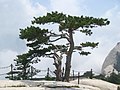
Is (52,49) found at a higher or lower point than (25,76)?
higher

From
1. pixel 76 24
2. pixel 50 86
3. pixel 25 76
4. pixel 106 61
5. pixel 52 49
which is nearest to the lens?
pixel 50 86

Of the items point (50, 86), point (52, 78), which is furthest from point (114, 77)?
point (50, 86)

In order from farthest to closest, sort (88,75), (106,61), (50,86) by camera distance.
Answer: (106,61) < (88,75) < (50,86)

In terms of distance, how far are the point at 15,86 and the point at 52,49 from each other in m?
5.55

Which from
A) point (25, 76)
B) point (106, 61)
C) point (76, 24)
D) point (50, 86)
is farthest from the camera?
point (106, 61)

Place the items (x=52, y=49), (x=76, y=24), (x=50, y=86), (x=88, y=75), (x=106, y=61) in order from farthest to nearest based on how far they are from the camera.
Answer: (x=106, y=61), (x=88, y=75), (x=52, y=49), (x=76, y=24), (x=50, y=86)

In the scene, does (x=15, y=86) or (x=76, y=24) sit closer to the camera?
(x=15, y=86)

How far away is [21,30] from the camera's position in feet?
73.2

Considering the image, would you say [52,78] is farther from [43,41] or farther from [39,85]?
[39,85]

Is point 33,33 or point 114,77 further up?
point 33,33

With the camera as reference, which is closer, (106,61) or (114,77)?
(114,77)

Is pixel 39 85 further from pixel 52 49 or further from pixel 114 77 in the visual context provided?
pixel 114 77

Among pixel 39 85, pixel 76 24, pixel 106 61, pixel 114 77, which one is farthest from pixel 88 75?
pixel 106 61

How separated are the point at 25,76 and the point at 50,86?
6839mm
